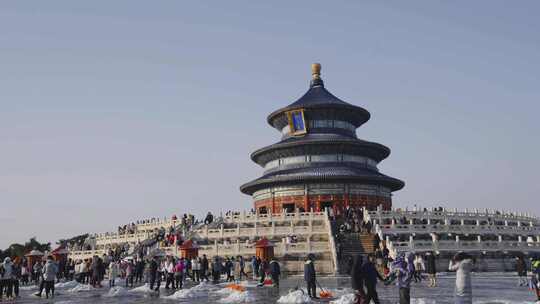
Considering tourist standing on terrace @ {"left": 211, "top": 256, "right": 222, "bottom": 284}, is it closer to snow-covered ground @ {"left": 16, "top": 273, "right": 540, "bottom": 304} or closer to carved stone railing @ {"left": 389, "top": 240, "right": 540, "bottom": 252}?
snow-covered ground @ {"left": 16, "top": 273, "right": 540, "bottom": 304}

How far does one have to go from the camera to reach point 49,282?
22141 mm

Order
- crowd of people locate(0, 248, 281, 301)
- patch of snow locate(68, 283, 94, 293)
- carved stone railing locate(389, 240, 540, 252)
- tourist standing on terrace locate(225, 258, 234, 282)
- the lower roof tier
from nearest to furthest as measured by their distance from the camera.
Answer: crowd of people locate(0, 248, 281, 301), patch of snow locate(68, 283, 94, 293), tourist standing on terrace locate(225, 258, 234, 282), carved stone railing locate(389, 240, 540, 252), the lower roof tier

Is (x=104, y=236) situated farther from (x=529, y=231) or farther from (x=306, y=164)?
(x=529, y=231)

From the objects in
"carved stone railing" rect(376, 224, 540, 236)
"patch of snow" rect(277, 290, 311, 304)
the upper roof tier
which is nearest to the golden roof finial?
the upper roof tier

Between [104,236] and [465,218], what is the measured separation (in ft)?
103

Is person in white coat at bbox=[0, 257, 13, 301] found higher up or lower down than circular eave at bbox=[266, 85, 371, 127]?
lower down

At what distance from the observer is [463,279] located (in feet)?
37.2

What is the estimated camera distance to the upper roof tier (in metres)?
64.0

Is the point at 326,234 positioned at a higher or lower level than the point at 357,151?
lower

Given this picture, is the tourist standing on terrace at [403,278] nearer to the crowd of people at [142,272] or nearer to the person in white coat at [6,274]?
the crowd of people at [142,272]

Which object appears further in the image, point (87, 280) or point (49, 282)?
point (87, 280)

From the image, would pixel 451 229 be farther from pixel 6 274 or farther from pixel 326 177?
pixel 6 274

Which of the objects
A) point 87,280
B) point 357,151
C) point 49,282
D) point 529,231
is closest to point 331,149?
point 357,151

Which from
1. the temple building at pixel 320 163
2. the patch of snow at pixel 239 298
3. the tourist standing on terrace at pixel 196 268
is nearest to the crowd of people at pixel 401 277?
the patch of snow at pixel 239 298
